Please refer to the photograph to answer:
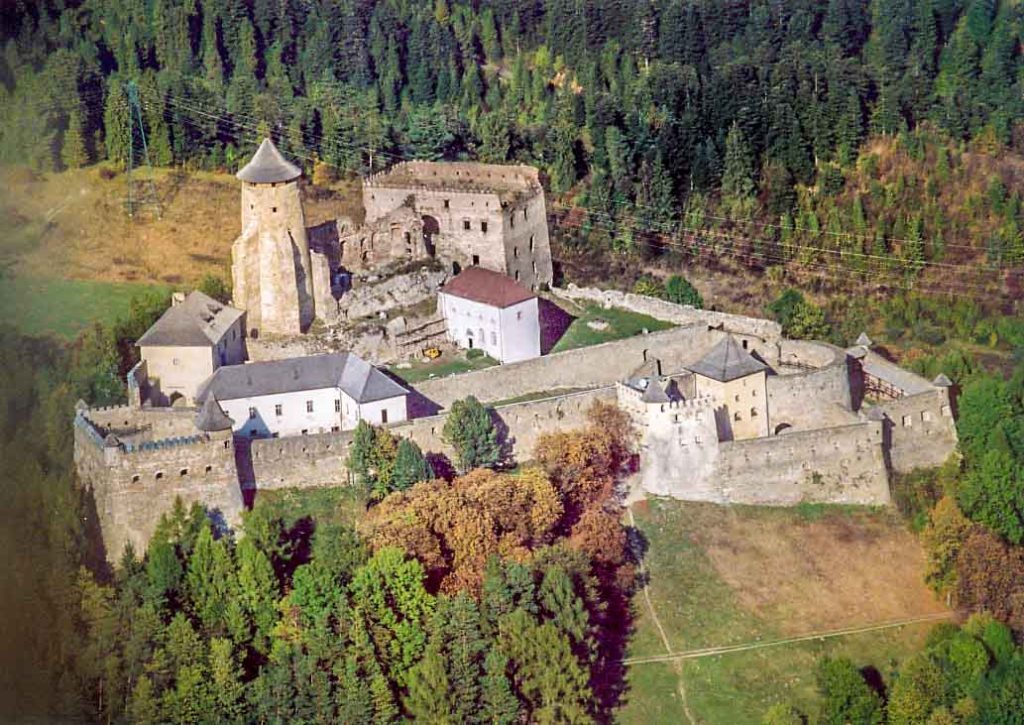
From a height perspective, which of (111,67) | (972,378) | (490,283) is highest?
(111,67)

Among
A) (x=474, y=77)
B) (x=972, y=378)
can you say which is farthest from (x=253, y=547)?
(x=474, y=77)

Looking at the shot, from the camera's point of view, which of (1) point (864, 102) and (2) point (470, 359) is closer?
(2) point (470, 359)

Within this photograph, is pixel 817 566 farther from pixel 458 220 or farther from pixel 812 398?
pixel 458 220

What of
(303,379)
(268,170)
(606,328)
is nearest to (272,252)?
(268,170)

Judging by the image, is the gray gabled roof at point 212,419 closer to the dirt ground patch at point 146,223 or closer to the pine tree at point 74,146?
the dirt ground patch at point 146,223

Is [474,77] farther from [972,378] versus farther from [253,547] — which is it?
[253,547]

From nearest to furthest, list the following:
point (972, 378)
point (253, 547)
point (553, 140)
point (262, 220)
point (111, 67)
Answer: point (253, 547) → point (262, 220) → point (972, 378) → point (111, 67) → point (553, 140)

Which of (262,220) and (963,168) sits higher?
(262,220)

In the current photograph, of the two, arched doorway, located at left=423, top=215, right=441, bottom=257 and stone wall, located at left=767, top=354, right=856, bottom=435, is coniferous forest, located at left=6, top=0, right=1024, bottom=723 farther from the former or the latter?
arched doorway, located at left=423, top=215, right=441, bottom=257

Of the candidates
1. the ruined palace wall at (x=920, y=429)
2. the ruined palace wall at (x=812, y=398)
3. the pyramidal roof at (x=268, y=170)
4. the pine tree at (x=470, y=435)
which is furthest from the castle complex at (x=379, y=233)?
the ruined palace wall at (x=920, y=429)
